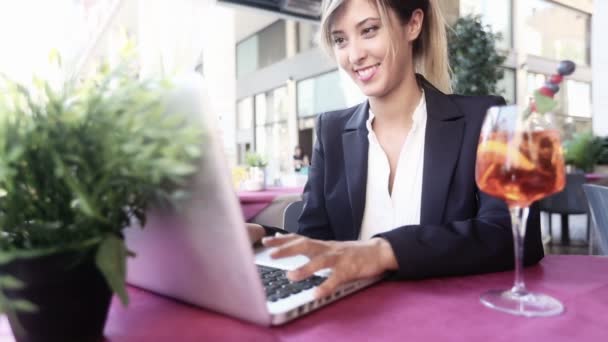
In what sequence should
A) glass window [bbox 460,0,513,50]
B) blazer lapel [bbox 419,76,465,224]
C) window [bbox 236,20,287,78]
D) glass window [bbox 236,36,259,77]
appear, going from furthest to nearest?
glass window [bbox 236,36,259,77] → window [bbox 236,20,287,78] → glass window [bbox 460,0,513,50] → blazer lapel [bbox 419,76,465,224]

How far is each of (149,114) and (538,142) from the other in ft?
1.62

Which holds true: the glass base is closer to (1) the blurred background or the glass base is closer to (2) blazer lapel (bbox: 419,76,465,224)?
(1) the blurred background

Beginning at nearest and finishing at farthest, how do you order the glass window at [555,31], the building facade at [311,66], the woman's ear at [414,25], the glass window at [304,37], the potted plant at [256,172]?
the woman's ear at [414,25] → the potted plant at [256,172] → the building facade at [311,66] → the glass window at [555,31] → the glass window at [304,37]

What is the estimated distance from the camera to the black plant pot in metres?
0.40

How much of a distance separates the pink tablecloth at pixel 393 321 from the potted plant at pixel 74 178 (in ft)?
0.44

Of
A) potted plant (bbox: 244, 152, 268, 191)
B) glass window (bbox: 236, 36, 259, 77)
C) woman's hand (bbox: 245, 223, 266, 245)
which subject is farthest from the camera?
glass window (bbox: 236, 36, 259, 77)

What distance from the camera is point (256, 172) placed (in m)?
3.63

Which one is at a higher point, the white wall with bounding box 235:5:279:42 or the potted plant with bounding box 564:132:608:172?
the white wall with bounding box 235:5:279:42

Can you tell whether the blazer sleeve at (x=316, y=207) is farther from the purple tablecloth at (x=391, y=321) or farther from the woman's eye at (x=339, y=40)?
the purple tablecloth at (x=391, y=321)

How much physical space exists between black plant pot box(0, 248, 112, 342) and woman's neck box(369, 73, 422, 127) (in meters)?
1.16

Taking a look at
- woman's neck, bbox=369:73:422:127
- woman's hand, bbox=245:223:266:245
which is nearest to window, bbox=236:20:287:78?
woman's neck, bbox=369:73:422:127

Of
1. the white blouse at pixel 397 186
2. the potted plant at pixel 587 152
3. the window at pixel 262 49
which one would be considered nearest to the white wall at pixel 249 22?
the window at pixel 262 49

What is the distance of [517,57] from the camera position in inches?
406

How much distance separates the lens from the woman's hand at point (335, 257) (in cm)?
60
